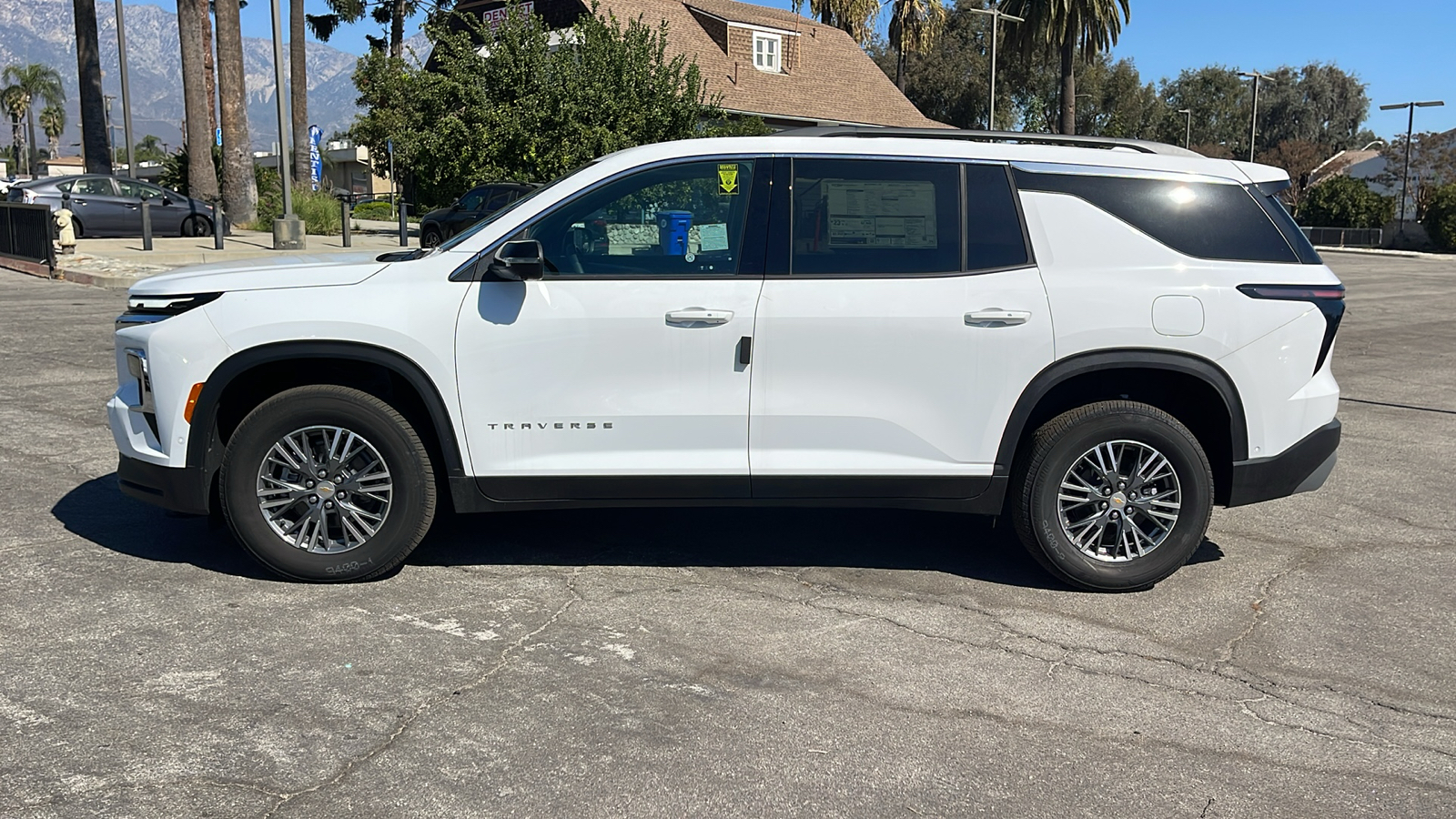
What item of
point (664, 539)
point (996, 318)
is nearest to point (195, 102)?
point (664, 539)

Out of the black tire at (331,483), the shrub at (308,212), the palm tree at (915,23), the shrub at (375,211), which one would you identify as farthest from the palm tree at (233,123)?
the palm tree at (915,23)

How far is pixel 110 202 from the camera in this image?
26.8 m

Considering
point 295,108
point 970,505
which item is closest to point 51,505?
point 970,505

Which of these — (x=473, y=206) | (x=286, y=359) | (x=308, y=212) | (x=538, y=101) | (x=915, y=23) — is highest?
(x=915, y=23)

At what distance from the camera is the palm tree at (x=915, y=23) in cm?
5391

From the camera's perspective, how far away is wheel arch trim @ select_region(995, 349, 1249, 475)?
5113mm

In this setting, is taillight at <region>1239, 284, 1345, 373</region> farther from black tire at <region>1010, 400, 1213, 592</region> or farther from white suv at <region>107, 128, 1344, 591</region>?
black tire at <region>1010, 400, 1213, 592</region>

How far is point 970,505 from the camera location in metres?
5.23

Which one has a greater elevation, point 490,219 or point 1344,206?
point 1344,206

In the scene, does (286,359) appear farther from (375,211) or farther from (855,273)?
(375,211)

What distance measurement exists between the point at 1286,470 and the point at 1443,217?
166ft

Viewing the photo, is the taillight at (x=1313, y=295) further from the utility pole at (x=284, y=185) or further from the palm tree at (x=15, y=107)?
the palm tree at (x=15, y=107)

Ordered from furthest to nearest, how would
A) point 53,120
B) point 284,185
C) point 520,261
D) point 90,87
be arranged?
point 53,120
point 90,87
point 284,185
point 520,261

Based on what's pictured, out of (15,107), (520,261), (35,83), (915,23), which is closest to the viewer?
(520,261)
